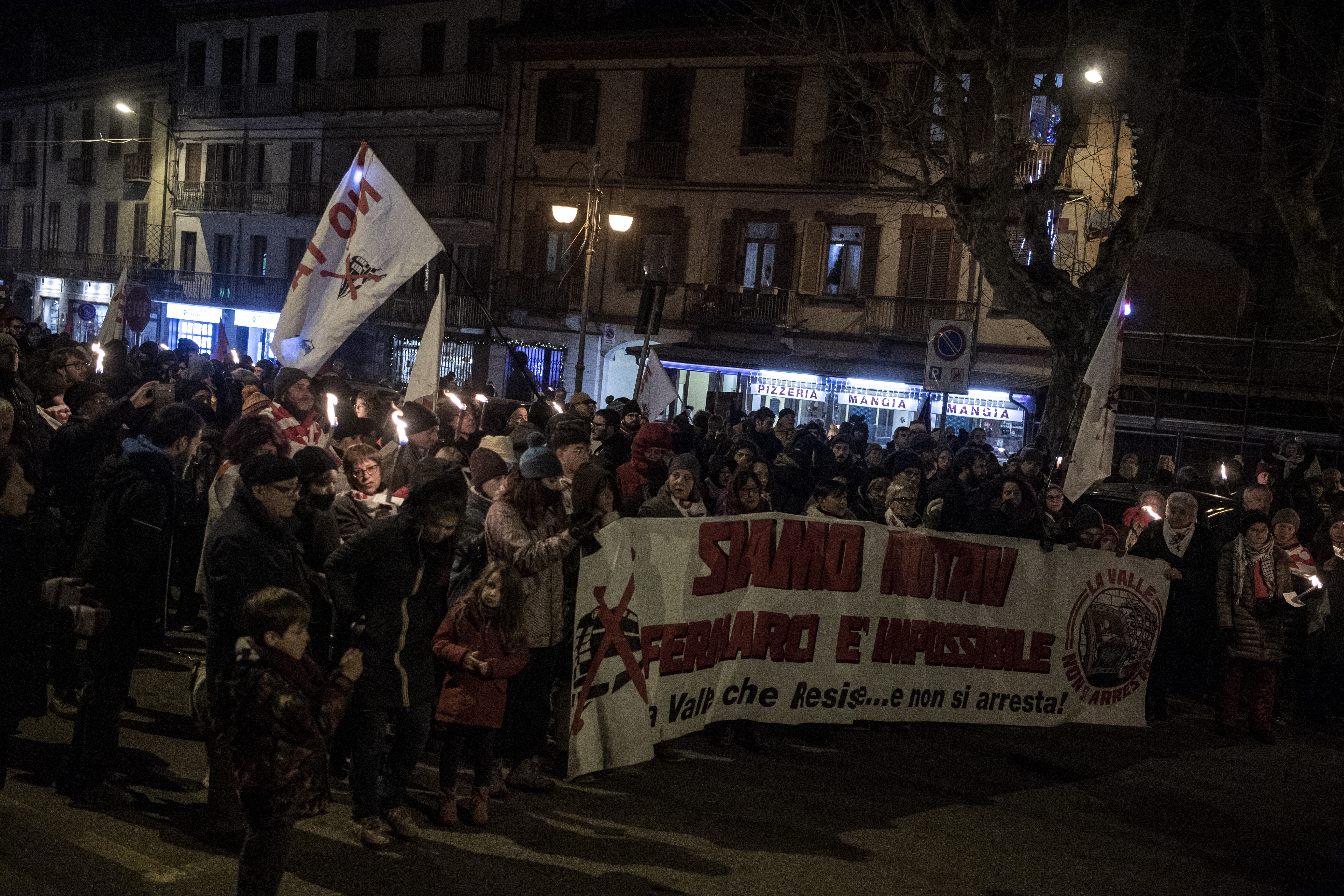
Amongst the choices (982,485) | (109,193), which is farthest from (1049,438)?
(109,193)

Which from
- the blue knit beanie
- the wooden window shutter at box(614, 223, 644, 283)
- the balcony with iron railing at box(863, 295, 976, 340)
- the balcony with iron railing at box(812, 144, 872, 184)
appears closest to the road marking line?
the blue knit beanie

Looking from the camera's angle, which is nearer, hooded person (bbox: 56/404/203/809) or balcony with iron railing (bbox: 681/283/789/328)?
hooded person (bbox: 56/404/203/809)

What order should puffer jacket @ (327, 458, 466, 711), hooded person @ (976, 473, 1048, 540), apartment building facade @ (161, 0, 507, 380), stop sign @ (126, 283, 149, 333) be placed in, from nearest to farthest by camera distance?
puffer jacket @ (327, 458, 466, 711), hooded person @ (976, 473, 1048, 540), stop sign @ (126, 283, 149, 333), apartment building facade @ (161, 0, 507, 380)

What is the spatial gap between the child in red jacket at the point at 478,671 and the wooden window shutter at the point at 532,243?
28.2 metres

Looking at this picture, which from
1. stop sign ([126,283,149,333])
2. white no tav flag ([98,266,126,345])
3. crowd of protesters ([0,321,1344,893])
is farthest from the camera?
stop sign ([126,283,149,333])

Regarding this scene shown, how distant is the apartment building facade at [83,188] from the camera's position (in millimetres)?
45906

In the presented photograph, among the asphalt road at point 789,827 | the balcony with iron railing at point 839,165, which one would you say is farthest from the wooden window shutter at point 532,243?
the asphalt road at point 789,827

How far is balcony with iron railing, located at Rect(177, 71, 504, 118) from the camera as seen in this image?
34.6 metres

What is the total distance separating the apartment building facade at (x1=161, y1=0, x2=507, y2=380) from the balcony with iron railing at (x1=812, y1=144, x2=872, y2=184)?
30.4ft

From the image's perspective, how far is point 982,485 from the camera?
10961 millimetres

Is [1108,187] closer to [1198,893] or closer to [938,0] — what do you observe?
[938,0]

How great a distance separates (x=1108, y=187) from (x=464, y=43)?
19263 millimetres

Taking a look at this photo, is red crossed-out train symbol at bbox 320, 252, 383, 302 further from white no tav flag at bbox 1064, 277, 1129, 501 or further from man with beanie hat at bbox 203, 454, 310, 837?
white no tav flag at bbox 1064, 277, 1129, 501

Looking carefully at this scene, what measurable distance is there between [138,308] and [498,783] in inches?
764
